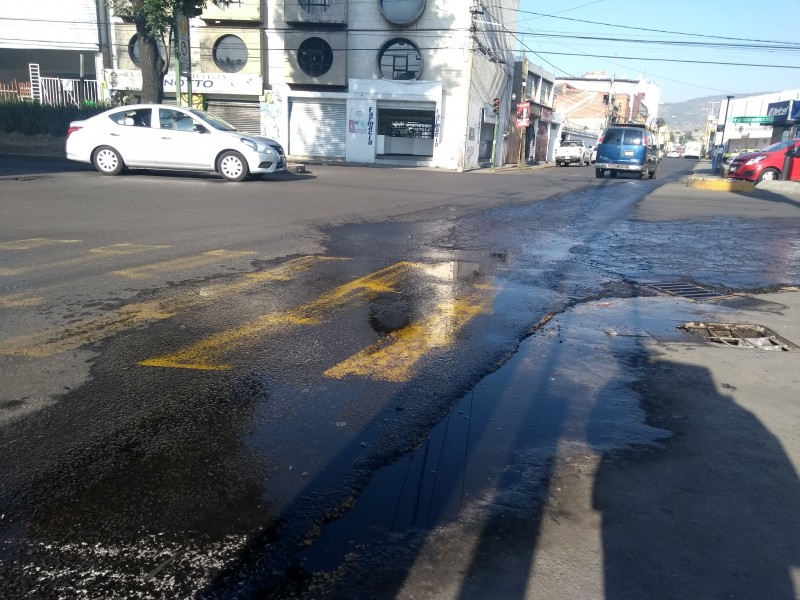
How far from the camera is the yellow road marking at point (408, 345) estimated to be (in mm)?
4273

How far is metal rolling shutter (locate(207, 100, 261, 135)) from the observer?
35.7 metres

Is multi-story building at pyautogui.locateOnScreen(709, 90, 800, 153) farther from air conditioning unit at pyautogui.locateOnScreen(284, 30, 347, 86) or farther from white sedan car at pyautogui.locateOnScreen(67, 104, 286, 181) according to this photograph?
white sedan car at pyautogui.locateOnScreen(67, 104, 286, 181)

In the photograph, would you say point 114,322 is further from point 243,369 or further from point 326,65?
point 326,65

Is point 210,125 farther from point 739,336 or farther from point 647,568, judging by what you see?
point 647,568

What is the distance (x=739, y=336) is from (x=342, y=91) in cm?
3185

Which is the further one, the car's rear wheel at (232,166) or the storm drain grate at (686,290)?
the car's rear wheel at (232,166)

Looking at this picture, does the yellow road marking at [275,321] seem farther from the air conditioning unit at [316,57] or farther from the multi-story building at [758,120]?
the multi-story building at [758,120]

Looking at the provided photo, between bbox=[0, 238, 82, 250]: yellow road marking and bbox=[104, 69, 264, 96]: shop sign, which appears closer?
bbox=[0, 238, 82, 250]: yellow road marking

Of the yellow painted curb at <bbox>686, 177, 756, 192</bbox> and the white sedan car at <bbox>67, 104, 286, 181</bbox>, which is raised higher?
the white sedan car at <bbox>67, 104, 286, 181</bbox>

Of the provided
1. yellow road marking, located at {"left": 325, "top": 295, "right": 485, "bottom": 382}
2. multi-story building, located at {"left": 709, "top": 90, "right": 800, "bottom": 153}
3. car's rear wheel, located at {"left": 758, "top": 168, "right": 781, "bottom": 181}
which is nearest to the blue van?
car's rear wheel, located at {"left": 758, "top": 168, "right": 781, "bottom": 181}

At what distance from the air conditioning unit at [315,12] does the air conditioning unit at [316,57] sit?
60 cm

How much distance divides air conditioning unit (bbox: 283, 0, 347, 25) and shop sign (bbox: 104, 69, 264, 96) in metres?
3.63

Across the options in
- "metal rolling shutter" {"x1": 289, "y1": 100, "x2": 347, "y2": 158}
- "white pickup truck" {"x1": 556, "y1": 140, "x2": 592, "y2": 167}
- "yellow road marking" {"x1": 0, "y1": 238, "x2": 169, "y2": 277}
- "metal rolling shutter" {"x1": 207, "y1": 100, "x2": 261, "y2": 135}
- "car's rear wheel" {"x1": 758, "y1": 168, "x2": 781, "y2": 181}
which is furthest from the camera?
"white pickup truck" {"x1": 556, "y1": 140, "x2": 592, "y2": 167}

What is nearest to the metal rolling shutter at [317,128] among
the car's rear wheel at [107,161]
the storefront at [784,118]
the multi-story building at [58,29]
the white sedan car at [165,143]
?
the multi-story building at [58,29]
